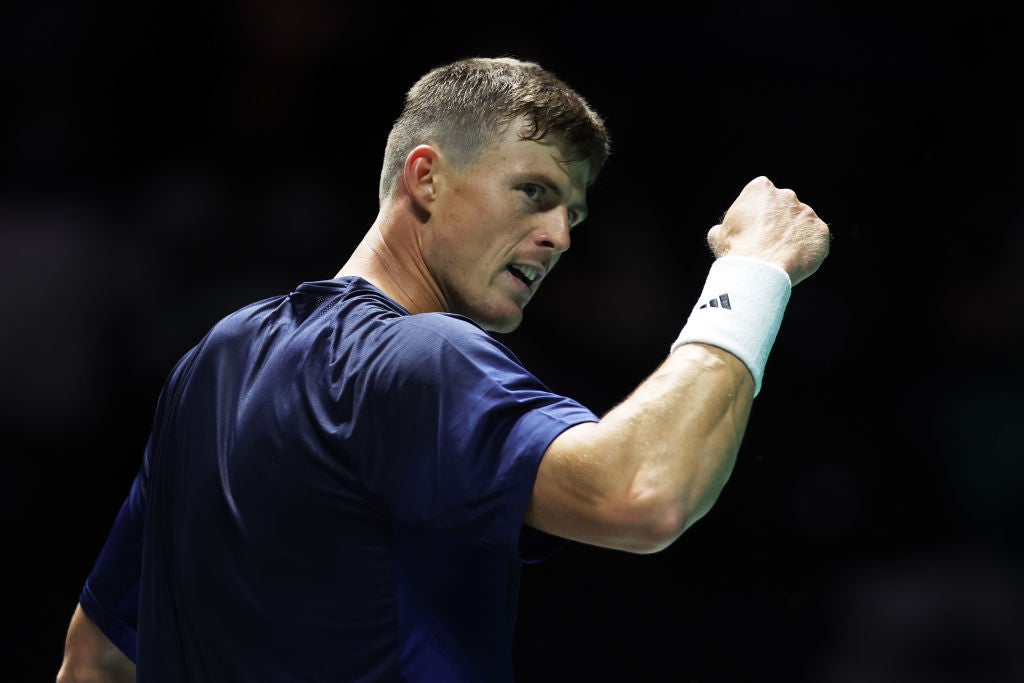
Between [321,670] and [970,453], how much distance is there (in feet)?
8.11

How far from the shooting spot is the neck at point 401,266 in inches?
56.6

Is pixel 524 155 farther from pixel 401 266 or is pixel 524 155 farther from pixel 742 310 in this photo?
pixel 742 310

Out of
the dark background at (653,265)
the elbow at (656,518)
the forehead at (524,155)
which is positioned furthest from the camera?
the dark background at (653,265)

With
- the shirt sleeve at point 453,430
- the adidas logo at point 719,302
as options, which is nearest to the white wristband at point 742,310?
the adidas logo at point 719,302

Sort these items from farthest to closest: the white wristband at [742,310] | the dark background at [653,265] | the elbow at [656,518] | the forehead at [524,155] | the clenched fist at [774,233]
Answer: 1. the dark background at [653,265]
2. the forehead at [524,155]
3. the clenched fist at [774,233]
4. the white wristband at [742,310]
5. the elbow at [656,518]

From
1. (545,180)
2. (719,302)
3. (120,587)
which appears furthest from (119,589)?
(719,302)

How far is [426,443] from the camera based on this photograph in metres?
1.05

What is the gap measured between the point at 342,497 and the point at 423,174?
0.50 metres

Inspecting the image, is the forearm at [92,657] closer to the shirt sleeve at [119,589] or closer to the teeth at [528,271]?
the shirt sleeve at [119,589]

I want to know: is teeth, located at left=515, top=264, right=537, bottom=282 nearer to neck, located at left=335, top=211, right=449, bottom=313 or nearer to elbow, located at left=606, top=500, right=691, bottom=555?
neck, located at left=335, top=211, right=449, bottom=313

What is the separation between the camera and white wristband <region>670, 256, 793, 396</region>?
1.12 m

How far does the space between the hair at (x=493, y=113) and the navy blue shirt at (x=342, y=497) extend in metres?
0.30

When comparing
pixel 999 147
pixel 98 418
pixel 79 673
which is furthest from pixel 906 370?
pixel 79 673

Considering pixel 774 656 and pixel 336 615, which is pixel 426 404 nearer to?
pixel 336 615
